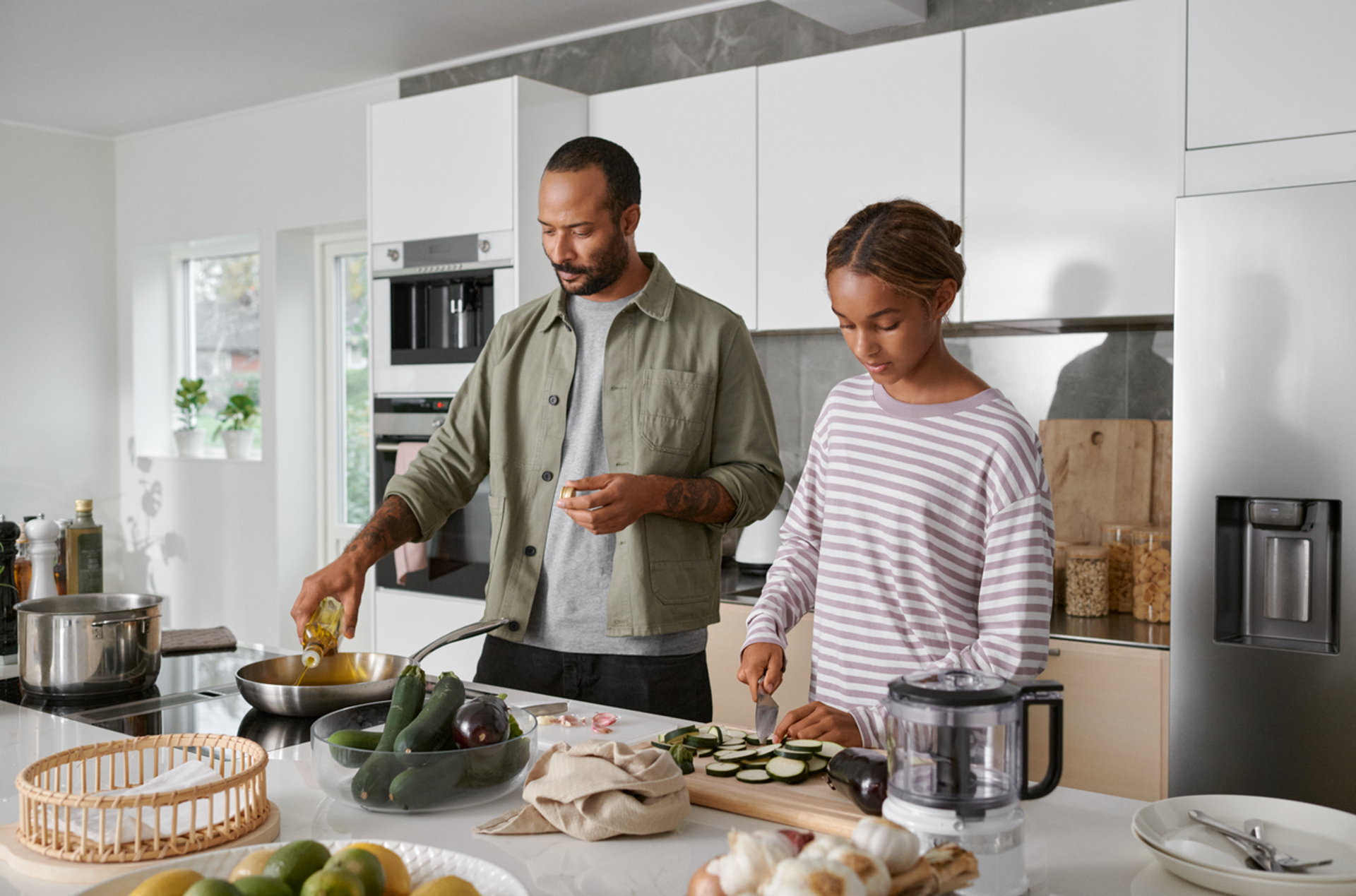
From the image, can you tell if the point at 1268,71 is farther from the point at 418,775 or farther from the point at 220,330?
the point at 220,330

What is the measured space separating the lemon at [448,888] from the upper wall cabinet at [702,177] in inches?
95.5

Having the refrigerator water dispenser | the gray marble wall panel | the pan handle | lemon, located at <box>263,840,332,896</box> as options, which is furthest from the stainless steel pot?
the gray marble wall panel

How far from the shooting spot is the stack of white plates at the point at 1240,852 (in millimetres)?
957

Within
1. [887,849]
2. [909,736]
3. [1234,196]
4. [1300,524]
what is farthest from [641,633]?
[1234,196]

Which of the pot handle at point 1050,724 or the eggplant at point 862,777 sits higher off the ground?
the pot handle at point 1050,724

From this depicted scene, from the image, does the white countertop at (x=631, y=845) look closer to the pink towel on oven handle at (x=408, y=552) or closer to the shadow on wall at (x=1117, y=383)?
the shadow on wall at (x=1117, y=383)

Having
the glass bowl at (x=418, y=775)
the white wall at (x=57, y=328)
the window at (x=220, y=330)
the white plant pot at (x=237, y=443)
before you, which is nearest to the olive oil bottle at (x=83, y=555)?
the glass bowl at (x=418, y=775)

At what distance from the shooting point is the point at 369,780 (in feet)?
3.82

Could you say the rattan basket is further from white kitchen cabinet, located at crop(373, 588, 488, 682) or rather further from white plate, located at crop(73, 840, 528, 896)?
white kitchen cabinet, located at crop(373, 588, 488, 682)

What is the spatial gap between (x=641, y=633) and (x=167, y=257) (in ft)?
14.7

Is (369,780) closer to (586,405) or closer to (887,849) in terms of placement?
(887,849)

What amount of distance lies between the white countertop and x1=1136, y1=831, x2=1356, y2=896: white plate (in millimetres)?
16

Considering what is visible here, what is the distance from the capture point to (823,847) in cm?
78

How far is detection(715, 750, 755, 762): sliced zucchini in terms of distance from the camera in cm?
127
